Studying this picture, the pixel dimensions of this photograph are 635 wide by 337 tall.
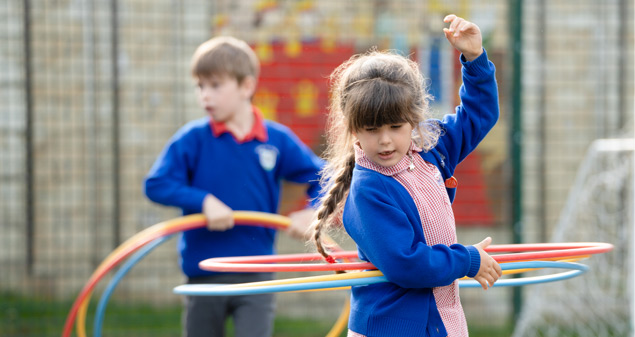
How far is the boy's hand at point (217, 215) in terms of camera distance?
12.6 feet

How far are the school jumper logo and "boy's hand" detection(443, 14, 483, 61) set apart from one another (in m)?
1.56

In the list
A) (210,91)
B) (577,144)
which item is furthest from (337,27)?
(210,91)

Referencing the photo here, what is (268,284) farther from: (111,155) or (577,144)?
(577,144)

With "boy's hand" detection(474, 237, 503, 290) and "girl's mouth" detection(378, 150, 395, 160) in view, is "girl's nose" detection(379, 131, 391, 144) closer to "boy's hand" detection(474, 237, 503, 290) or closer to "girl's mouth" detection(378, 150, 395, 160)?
"girl's mouth" detection(378, 150, 395, 160)

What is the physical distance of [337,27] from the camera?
6660mm

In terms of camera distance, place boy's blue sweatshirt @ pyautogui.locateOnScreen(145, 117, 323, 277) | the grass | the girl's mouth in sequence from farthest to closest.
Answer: the grass < boy's blue sweatshirt @ pyautogui.locateOnScreen(145, 117, 323, 277) < the girl's mouth

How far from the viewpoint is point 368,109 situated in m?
2.50

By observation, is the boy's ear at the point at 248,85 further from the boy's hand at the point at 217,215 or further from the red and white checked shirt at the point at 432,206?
the red and white checked shirt at the point at 432,206

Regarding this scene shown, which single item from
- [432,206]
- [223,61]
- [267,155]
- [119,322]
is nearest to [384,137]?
[432,206]

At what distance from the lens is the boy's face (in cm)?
402

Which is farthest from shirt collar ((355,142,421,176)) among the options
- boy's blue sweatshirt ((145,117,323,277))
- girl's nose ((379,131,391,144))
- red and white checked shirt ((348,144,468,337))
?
boy's blue sweatshirt ((145,117,323,277))

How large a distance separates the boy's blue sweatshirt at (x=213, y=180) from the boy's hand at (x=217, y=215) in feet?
0.26

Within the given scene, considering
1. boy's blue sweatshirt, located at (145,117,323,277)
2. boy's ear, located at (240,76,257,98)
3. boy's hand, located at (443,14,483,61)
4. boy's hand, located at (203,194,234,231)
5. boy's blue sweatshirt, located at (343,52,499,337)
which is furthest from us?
boy's ear, located at (240,76,257,98)

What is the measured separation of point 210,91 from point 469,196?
3.42 meters
